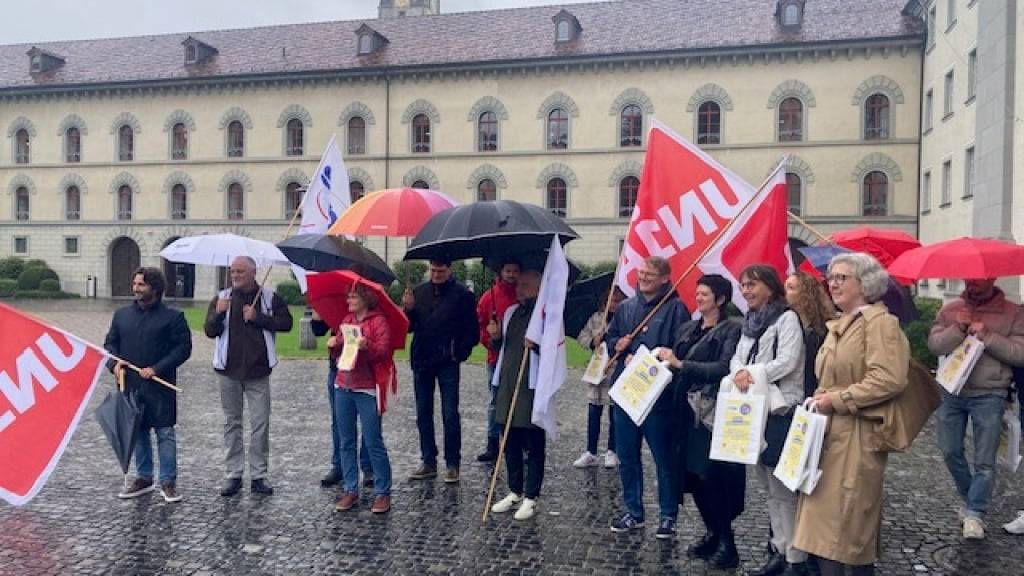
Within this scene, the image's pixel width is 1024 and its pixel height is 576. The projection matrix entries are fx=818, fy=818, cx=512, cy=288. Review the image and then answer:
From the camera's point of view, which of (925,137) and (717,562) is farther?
(925,137)

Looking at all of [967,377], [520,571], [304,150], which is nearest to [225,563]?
[520,571]

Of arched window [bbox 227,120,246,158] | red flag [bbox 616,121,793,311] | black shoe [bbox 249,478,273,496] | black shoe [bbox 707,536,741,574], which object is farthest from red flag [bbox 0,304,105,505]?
arched window [bbox 227,120,246,158]

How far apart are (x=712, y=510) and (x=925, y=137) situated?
30059mm

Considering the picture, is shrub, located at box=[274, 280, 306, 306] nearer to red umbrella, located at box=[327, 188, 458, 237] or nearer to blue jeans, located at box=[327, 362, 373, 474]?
red umbrella, located at box=[327, 188, 458, 237]

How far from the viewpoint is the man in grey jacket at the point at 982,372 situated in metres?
6.08

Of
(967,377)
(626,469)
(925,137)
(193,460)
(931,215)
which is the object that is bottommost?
(193,460)

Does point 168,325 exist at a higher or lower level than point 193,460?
higher

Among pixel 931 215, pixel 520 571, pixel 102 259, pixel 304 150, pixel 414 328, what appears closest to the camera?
pixel 520 571

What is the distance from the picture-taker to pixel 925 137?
31.1 metres

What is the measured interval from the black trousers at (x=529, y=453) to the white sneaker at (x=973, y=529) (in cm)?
326

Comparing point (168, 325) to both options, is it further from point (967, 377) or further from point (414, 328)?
point (967, 377)

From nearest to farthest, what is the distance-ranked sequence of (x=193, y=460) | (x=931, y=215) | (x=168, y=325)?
(x=168, y=325) < (x=193, y=460) < (x=931, y=215)

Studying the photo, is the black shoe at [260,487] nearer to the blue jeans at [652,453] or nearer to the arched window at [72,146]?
the blue jeans at [652,453]

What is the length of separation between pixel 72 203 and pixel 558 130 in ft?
85.0
